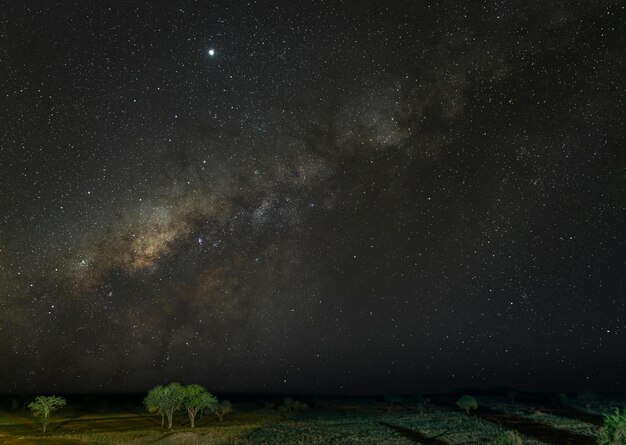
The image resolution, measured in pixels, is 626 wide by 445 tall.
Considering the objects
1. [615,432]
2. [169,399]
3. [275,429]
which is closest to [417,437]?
[275,429]

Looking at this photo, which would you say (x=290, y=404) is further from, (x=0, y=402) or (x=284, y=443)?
(x=0, y=402)

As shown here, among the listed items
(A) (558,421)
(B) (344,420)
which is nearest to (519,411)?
(A) (558,421)

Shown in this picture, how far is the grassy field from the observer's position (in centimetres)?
4728

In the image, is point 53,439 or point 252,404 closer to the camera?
point 53,439

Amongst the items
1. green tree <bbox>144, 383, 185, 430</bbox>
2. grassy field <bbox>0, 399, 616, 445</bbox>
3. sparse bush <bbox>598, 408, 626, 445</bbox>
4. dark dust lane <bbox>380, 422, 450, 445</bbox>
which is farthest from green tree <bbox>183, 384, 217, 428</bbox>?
sparse bush <bbox>598, 408, 626, 445</bbox>

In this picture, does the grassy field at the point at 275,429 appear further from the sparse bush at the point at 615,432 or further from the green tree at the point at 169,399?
the sparse bush at the point at 615,432

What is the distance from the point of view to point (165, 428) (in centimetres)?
5600

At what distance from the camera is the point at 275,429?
5584 cm

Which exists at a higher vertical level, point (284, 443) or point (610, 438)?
point (610, 438)

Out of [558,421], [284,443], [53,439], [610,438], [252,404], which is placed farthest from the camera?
[252,404]

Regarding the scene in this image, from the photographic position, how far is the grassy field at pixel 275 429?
47281mm

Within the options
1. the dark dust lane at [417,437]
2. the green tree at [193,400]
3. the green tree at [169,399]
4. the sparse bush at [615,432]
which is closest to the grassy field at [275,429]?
the dark dust lane at [417,437]

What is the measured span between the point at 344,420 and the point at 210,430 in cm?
2061

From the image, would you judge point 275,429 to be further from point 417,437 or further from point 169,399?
point 417,437
